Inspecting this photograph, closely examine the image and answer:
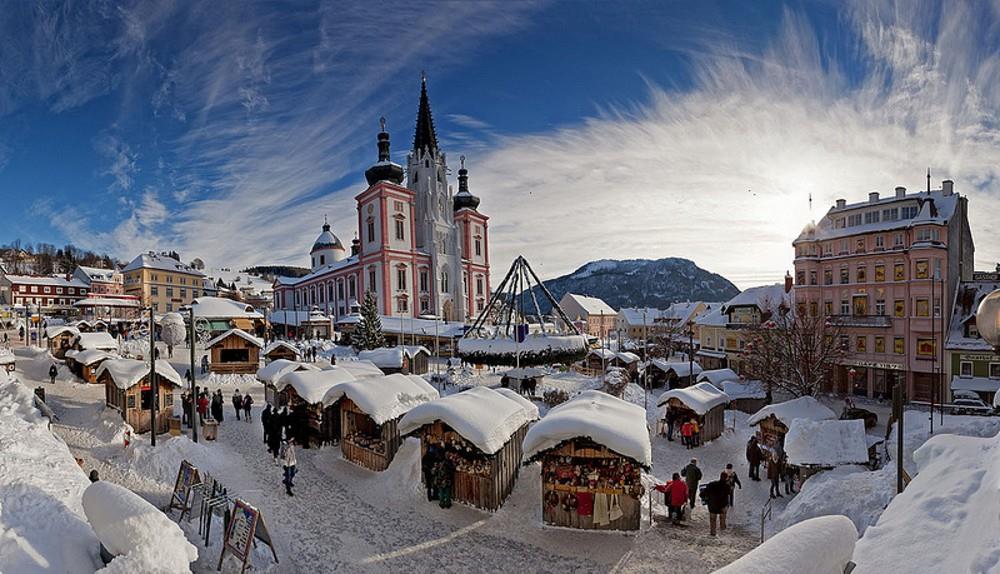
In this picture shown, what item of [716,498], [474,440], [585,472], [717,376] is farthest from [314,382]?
[717,376]

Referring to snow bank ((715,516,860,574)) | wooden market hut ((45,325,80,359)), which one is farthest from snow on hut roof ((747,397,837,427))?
wooden market hut ((45,325,80,359))

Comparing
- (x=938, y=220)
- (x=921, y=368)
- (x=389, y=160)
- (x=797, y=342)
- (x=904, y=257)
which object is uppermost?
(x=389, y=160)

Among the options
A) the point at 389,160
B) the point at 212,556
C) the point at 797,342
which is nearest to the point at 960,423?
the point at 797,342

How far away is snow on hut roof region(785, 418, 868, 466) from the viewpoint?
1350 cm

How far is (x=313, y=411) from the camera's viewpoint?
17203mm

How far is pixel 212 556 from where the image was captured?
9.05 metres

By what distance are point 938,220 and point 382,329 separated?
44055mm

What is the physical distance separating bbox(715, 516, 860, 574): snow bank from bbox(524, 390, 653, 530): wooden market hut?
6312 mm

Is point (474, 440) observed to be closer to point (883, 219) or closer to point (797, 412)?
point (797, 412)

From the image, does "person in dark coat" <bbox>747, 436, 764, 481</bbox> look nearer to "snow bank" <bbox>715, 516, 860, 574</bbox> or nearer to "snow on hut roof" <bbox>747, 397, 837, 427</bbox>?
"snow on hut roof" <bbox>747, 397, 837, 427</bbox>

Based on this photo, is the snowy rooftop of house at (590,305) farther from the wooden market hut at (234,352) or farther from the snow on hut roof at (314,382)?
the snow on hut roof at (314,382)

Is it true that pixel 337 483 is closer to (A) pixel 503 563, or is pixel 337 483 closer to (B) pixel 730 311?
(A) pixel 503 563

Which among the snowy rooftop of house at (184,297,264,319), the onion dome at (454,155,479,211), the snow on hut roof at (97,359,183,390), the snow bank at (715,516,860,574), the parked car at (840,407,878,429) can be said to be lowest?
the parked car at (840,407,878,429)

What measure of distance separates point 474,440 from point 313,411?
28.3 feet
